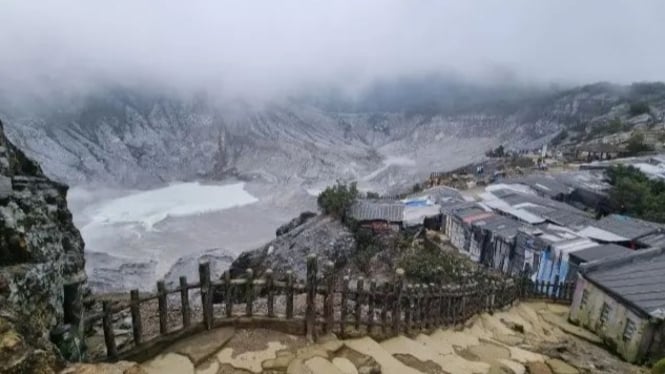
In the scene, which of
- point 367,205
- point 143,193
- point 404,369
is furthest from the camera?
point 143,193

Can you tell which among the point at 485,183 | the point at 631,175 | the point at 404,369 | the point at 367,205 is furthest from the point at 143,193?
the point at 404,369

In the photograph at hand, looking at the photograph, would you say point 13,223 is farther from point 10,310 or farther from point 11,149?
point 11,149

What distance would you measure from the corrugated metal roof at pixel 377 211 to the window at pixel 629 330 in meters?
17.5

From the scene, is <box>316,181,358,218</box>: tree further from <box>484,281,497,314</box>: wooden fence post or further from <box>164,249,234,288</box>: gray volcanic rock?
<box>484,281,497,314</box>: wooden fence post

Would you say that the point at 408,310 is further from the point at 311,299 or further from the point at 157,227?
the point at 157,227

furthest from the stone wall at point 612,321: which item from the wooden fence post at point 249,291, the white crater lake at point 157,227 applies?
the white crater lake at point 157,227

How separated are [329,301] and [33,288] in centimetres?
396

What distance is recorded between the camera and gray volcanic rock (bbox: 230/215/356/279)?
82.1 ft

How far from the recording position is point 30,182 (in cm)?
611

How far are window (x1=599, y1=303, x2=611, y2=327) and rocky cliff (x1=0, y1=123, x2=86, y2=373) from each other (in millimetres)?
11835

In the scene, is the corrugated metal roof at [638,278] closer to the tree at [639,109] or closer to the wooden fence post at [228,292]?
the wooden fence post at [228,292]

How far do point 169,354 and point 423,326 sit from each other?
486 cm

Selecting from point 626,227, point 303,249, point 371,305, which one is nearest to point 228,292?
point 371,305

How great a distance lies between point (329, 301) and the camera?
6.97m
